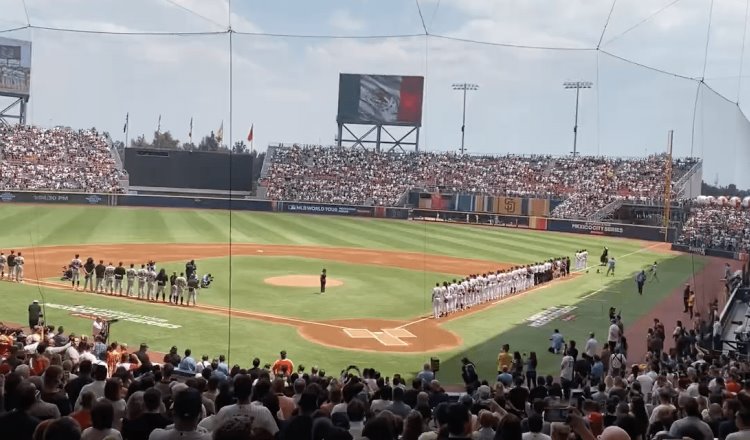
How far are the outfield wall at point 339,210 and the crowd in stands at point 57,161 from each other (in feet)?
2.69

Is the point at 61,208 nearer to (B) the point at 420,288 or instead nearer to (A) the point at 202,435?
(B) the point at 420,288

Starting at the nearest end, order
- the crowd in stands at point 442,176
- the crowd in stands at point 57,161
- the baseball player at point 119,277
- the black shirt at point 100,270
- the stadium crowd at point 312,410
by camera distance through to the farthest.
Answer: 1. the stadium crowd at point 312,410
2. the baseball player at point 119,277
3. the black shirt at point 100,270
4. the crowd in stands at point 57,161
5. the crowd in stands at point 442,176

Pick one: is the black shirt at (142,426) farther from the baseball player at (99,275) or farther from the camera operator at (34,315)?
the baseball player at (99,275)

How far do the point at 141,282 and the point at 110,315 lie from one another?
122 inches

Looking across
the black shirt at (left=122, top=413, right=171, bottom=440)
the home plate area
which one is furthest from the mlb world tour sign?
the black shirt at (left=122, top=413, right=171, bottom=440)

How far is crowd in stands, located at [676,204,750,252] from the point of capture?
59.1ft

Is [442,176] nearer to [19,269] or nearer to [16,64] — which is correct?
[19,269]

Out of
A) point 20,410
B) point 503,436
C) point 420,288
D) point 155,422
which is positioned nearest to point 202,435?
point 155,422

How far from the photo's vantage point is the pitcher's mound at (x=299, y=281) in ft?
83.7

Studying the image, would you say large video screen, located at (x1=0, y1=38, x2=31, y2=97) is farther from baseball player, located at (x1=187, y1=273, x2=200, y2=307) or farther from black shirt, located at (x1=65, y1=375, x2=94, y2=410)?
black shirt, located at (x1=65, y1=375, x2=94, y2=410)

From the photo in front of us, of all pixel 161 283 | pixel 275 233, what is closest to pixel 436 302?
pixel 161 283

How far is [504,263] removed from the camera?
34031 millimetres

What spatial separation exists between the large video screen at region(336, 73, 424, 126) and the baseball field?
22.6 m

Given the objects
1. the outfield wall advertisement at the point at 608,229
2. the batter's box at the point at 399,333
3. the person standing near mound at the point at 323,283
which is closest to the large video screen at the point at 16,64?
the person standing near mound at the point at 323,283
